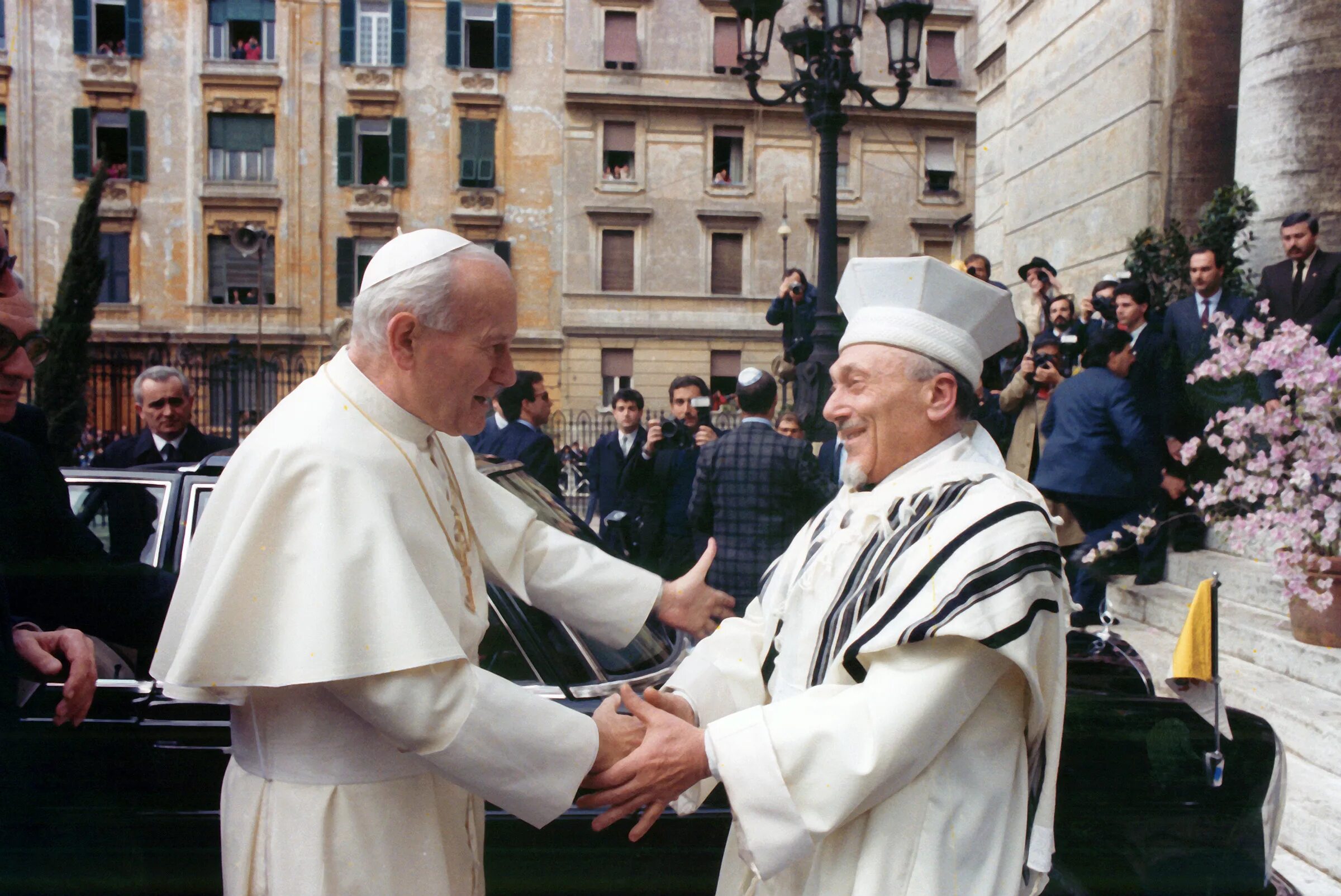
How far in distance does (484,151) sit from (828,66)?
24039mm

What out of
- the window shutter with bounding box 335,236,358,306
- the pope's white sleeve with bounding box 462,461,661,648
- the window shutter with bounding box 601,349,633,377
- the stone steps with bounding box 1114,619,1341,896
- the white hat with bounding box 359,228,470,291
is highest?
the window shutter with bounding box 335,236,358,306

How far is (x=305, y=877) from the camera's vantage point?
1965 millimetres

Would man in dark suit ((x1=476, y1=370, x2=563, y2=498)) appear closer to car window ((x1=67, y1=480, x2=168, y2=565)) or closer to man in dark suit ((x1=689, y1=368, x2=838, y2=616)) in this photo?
man in dark suit ((x1=689, y1=368, x2=838, y2=616))

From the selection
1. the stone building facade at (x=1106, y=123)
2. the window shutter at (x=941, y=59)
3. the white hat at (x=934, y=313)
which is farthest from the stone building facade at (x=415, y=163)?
the white hat at (x=934, y=313)

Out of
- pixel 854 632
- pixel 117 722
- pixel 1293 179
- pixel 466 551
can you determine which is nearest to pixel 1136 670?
pixel 854 632

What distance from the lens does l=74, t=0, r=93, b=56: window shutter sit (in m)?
29.3

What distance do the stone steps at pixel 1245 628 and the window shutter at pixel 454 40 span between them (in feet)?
91.7

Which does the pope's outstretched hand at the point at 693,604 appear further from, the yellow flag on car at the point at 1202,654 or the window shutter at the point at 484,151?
the window shutter at the point at 484,151

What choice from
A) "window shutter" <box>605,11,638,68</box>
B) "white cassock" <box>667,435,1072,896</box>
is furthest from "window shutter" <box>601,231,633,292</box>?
"white cassock" <box>667,435,1072,896</box>

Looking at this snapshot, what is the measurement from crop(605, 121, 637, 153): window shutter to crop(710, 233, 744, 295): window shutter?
12.2 ft

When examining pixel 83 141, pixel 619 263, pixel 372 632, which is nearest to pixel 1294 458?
pixel 372 632

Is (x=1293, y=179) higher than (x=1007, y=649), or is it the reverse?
(x=1293, y=179)

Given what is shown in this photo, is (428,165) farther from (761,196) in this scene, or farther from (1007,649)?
(1007,649)

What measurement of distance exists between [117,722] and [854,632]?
249 cm
